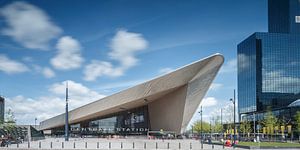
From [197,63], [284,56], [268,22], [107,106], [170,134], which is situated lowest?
[170,134]

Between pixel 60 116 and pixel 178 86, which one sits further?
pixel 60 116

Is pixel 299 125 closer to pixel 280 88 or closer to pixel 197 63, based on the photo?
pixel 197 63

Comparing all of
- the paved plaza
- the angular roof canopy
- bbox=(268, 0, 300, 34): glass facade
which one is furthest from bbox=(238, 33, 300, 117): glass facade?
the paved plaza

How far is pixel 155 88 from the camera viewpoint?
69.5m

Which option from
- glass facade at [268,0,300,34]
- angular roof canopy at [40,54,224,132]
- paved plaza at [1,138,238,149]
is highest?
glass facade at [268,0,300,34]

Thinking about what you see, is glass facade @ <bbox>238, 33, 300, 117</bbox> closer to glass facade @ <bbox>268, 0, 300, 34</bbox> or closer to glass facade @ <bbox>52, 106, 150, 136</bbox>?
glass facade @ <bbox>268, 0, 300, 34</bbox>

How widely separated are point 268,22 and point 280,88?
198 ft

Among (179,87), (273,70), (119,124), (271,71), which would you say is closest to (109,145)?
(179,87)

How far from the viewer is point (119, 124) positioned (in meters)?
92.8

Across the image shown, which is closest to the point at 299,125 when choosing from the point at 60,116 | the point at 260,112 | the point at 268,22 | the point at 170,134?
the point at 170,134

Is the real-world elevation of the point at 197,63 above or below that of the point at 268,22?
below

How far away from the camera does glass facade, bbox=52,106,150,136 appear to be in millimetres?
87381

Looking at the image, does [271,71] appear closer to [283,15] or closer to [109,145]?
[283,15]

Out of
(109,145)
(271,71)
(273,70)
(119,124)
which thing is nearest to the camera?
(109,145)
